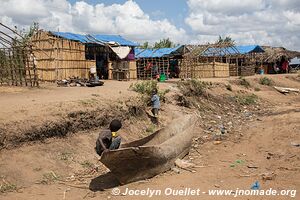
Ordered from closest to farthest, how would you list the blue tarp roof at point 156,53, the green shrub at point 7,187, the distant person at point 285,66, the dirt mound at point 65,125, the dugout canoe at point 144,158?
1. the dugout canoe at point 144,158
2. the green shrub at point 7,187
3. the dirt mound at point 65,125
4. the blue tarp roof at point 156,53
5. the distant person at point 285,66

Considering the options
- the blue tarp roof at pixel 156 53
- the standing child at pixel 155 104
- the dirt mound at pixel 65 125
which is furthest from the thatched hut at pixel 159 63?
the dirt mound at pixel 65 125

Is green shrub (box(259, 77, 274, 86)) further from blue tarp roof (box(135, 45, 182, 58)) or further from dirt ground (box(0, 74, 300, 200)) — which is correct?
dirt ground (box(0, 74, 300, 200))

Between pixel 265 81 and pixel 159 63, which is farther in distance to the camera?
pixel 159 63

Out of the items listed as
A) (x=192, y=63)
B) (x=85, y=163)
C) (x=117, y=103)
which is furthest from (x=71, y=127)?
(x=192, y=63)

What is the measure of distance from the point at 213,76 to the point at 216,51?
279 cm

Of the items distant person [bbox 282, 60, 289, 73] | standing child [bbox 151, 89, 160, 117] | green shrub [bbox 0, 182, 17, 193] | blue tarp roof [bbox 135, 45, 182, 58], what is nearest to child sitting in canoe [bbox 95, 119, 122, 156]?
green shrub [bbox 0, 182, 17, 193]

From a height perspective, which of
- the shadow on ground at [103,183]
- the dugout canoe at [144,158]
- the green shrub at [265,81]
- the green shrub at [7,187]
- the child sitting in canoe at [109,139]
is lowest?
the shadow on ground at [103,183]

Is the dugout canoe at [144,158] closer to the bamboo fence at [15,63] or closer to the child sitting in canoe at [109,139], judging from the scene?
the child sitting in canoe at [109,139]

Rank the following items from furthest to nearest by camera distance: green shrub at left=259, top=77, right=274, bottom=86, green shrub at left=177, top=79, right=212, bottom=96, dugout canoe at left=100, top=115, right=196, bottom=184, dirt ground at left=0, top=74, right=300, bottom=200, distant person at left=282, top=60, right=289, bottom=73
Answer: distant person at left=282, top=60, right=289, bottom=73 → green shrub at left=259, top=77, right=274, bottom=86 → green shrub at left=177, top=79, right=212, bottom=96 → dirt ground at left=0, top=74, right=300, bottom=200 → dugout canoe at left=100, top=115, right=196, bottom=184

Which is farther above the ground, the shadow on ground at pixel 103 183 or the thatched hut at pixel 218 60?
the thatched hut at pixel 218 60

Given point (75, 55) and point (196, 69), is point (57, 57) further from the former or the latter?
point (196, 69)

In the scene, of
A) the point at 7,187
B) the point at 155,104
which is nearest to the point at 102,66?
the point at 155,104

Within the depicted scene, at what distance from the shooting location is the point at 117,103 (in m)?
11.4

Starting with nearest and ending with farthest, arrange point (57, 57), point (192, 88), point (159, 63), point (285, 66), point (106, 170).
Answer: point (106, 170)
point (192, 88)
point (57, 57)
point (159, 63)
point (285, 66)
